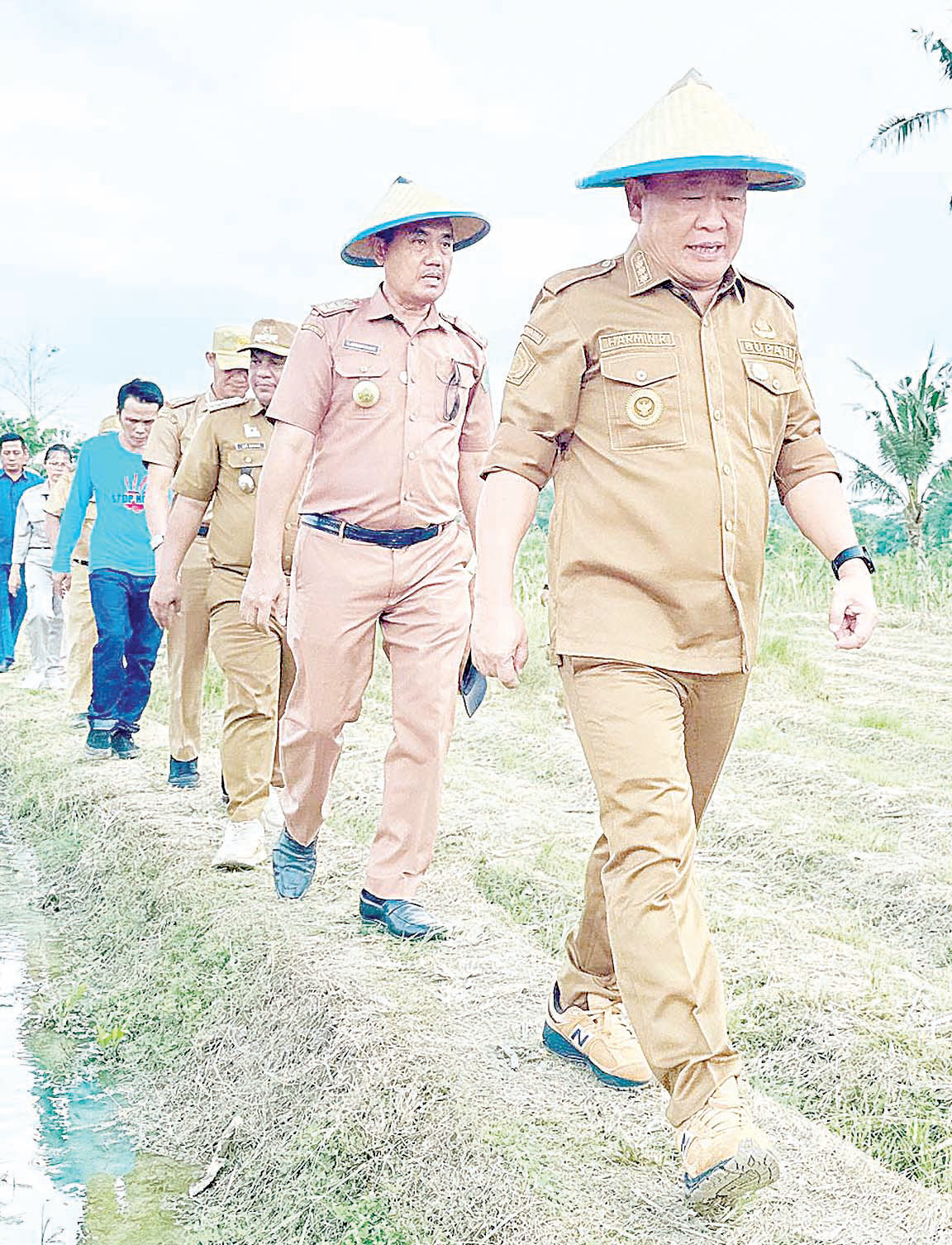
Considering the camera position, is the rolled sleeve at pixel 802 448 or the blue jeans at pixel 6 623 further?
the blue jeans at pixel 6 623

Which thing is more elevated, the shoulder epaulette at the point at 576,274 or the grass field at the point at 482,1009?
the shoulder epaulette at the point at 576,274

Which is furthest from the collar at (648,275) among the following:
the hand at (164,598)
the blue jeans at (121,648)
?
the blue jeans at (121,648)

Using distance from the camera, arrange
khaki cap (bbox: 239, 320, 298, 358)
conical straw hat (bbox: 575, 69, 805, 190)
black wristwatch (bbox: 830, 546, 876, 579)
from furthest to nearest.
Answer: khaki cap (bbox: 239, 320, 298, 358)
black wristwatch (bbox: 830, 546, 876, 579)
conical straw hat (bbox: 575, 69, 805, 190)

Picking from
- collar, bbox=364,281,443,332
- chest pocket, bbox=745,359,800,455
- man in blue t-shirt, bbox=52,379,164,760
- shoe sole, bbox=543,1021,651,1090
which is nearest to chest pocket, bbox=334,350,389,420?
collar, bbox=364,281,443,332

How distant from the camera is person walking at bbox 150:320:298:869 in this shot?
6445mm

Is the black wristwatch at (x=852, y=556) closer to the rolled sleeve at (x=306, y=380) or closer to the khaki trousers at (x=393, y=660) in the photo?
the khaki trousers at (x=393, y=660)

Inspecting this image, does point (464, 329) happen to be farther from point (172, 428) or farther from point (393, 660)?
point (172, 428)

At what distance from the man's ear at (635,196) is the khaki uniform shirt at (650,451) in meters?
0.09

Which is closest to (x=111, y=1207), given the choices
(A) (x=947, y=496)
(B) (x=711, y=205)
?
(B) (x=711, y=205)

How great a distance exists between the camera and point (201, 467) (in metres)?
6.68

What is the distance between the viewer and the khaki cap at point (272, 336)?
632cm

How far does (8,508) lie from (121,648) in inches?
237

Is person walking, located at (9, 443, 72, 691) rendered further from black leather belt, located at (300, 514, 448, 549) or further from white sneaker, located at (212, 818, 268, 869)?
black leather belt, located at (300, 514, 448, 549)

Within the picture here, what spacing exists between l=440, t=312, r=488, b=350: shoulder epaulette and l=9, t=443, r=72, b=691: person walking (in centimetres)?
846
